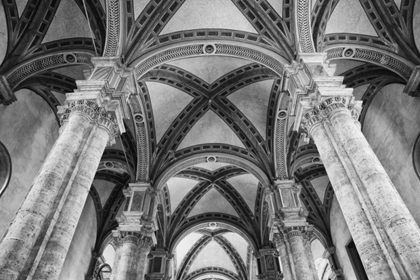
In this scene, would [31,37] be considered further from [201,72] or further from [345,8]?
[345,8]

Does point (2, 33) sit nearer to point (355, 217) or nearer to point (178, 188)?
point (178, 188)

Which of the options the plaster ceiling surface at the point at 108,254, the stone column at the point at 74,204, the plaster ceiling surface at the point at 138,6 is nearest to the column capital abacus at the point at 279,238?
the stone column at the point at 74,204

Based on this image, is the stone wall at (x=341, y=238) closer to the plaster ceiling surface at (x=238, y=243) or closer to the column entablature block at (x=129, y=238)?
the plaster ceiling surface at (x=238, y=243)

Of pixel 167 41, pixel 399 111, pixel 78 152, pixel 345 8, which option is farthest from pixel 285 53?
pixel 78 152

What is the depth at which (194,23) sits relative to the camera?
32.9 ft

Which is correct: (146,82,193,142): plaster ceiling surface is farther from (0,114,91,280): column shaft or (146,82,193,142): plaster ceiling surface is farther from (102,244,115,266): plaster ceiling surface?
(102,244,115,266): plaster ceiling surface

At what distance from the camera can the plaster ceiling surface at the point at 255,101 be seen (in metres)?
12.1

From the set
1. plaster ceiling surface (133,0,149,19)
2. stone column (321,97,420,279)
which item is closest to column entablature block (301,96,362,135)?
stone column (321,97,420,279)

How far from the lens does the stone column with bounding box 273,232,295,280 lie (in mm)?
10070

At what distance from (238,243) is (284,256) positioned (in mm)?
10795

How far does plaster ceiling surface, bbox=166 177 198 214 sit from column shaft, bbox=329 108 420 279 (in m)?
9.76

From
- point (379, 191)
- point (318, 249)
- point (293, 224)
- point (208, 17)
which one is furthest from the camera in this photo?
point (318, 249)

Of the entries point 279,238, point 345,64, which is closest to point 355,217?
point 279,238

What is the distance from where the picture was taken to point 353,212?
541cm
